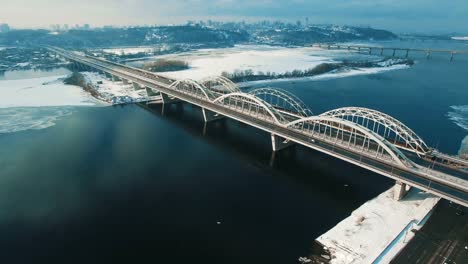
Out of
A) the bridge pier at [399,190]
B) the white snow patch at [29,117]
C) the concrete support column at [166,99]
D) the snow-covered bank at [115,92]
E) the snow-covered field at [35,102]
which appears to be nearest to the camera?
the bridge pier at [399,190]

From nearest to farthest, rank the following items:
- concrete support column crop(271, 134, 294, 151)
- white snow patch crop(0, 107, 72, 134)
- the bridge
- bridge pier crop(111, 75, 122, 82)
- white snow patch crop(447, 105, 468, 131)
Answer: the bridge, concrete support column crop(271, 134, 294, 151), white snow patch crop(0, 107, 72, 134), white snow patch crop(447, 105, 468, 131), bridge pier crop(111, 75, 122, 82)

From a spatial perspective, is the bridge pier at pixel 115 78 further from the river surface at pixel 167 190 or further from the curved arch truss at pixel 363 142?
the curved arch truss at pixel 363 142

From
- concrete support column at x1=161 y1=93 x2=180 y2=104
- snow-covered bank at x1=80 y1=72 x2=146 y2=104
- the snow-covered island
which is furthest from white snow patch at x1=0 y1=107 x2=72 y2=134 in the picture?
concrete support column at x1=161 y1=93 x2=180 y2=104

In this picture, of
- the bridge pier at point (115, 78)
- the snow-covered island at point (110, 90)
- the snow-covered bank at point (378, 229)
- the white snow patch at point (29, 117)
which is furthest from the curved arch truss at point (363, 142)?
the bridge pier at point (115, 78)

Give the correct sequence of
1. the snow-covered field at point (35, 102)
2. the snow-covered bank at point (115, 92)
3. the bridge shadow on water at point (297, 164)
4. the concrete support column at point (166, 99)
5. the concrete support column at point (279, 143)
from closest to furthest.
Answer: the bridge shadow on water at point (297, 164)
the concrete support column at point (279, 143)
the snow-covered field at point (35, 102)
the concrete support column at point (166, 99)
the snow-covered bank at point (115, 92)

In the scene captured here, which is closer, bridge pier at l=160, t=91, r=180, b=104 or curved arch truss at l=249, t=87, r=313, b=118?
curved arch truss at l=249, t=87, r=313, b=118

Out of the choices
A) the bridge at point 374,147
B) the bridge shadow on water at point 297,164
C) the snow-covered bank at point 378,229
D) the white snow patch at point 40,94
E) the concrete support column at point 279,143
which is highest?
the bridge at point 374,147

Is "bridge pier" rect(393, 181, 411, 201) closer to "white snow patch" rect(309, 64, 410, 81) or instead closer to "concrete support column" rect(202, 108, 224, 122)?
"concrete support column" rect(202, 108, 224, 122)
